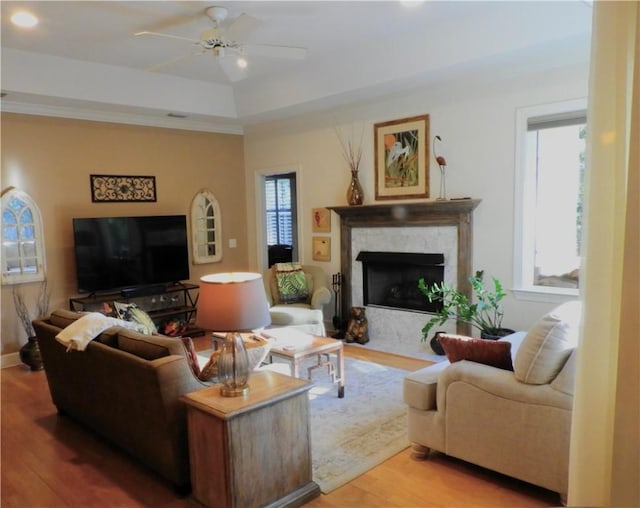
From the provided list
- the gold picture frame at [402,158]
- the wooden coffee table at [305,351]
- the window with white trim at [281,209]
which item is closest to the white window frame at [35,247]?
the wooden coffee table at [305,351]

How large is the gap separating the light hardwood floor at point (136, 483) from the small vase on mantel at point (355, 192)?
3268 mm

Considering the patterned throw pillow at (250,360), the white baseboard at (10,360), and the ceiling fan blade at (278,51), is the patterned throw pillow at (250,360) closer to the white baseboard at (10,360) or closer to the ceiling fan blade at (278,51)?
the ceiling fan blade at (278,51)

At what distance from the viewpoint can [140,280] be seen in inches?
231

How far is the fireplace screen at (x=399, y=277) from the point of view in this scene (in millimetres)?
5361

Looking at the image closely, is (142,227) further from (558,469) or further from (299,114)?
(558,469)

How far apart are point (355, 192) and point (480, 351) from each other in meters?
3.22

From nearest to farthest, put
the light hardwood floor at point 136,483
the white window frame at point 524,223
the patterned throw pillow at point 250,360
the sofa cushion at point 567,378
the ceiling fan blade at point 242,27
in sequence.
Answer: the sofa cushion at point 567,378, the light hardwood floor at point 136,483, the patterned throw pillow at point 250,360, the ceiling fan blade at point 242,27, the white window frame at point 524,223

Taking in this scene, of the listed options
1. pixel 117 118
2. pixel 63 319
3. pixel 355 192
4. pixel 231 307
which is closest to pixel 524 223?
pixel 355 192

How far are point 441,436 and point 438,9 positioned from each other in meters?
3.28

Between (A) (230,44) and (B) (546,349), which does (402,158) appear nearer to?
(A) (230,44)

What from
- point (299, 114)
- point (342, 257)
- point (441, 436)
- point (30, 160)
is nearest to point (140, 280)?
point (30, 160)

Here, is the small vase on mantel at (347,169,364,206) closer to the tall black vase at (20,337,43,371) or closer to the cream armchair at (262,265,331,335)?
the cream armchair at (262,265,331,335)

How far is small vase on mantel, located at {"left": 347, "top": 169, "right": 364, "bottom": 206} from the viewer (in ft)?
18.8

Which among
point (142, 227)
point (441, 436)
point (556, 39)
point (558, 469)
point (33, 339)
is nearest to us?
point (558, 469)
